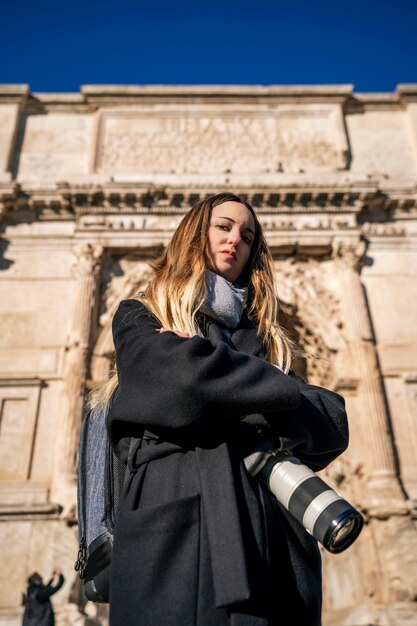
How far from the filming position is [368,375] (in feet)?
29.1

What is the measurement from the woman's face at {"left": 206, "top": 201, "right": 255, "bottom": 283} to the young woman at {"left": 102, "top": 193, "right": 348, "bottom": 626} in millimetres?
348

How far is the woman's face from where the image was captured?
6.07 feet

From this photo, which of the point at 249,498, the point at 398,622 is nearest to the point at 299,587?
the point at 249,498

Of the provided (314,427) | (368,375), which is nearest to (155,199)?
(368,375)

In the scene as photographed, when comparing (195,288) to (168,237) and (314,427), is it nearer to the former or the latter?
(314,427)

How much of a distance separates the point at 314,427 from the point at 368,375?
308 inches

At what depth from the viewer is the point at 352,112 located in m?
11.8

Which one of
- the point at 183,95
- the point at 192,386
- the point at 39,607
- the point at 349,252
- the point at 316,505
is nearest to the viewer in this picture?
the point at 316,505

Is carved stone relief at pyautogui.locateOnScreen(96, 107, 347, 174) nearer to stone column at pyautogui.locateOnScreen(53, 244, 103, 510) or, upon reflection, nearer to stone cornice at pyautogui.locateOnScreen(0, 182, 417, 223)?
stone cornice at pyautogui.locateOnScreen(0, 182, 417, 223)

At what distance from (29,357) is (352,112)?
8.49 metres

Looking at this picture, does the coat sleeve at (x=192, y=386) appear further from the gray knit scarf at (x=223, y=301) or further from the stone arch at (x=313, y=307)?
the stone arch at (x=313, y=307)

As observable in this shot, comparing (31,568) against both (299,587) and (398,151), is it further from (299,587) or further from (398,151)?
(398,151)

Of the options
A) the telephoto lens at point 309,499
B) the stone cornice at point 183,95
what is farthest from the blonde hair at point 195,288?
the stone cornice at point 183,95

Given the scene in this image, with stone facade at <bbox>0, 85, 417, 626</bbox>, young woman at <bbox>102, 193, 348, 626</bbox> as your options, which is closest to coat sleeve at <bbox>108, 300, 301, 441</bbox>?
young woman at <bbox>102, 193, 348, 626</bbox>
